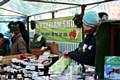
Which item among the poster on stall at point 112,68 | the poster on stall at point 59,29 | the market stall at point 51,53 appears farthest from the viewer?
the poster on stall at point 59,29

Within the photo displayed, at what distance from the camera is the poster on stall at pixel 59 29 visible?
572cm

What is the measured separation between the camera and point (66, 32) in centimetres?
614

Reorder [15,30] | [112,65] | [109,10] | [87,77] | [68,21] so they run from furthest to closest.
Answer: [109,10]
[68,21]
[15,30]
[87,77]
[112,65]

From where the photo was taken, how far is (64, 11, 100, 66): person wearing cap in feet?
9.49

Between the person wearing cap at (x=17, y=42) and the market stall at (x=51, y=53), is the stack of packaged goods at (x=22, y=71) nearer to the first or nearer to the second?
the market stall at (x=51, y=53)

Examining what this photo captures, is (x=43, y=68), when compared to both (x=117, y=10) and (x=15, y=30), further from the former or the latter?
(x=117, y=10)

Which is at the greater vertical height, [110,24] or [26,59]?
[110,24]

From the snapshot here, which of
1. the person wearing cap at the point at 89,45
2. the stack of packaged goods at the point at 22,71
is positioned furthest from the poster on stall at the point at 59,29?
the person wearing cap at the point at 89,45

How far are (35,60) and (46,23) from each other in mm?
3395

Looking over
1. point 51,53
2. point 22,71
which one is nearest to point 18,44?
point 51,53

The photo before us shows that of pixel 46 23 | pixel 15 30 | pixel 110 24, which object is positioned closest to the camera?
pixel 110 24

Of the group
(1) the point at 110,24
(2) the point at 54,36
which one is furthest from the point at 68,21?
(1) the point at 110,24

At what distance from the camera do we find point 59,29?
6543mm

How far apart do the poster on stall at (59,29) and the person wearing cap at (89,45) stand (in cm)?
244
